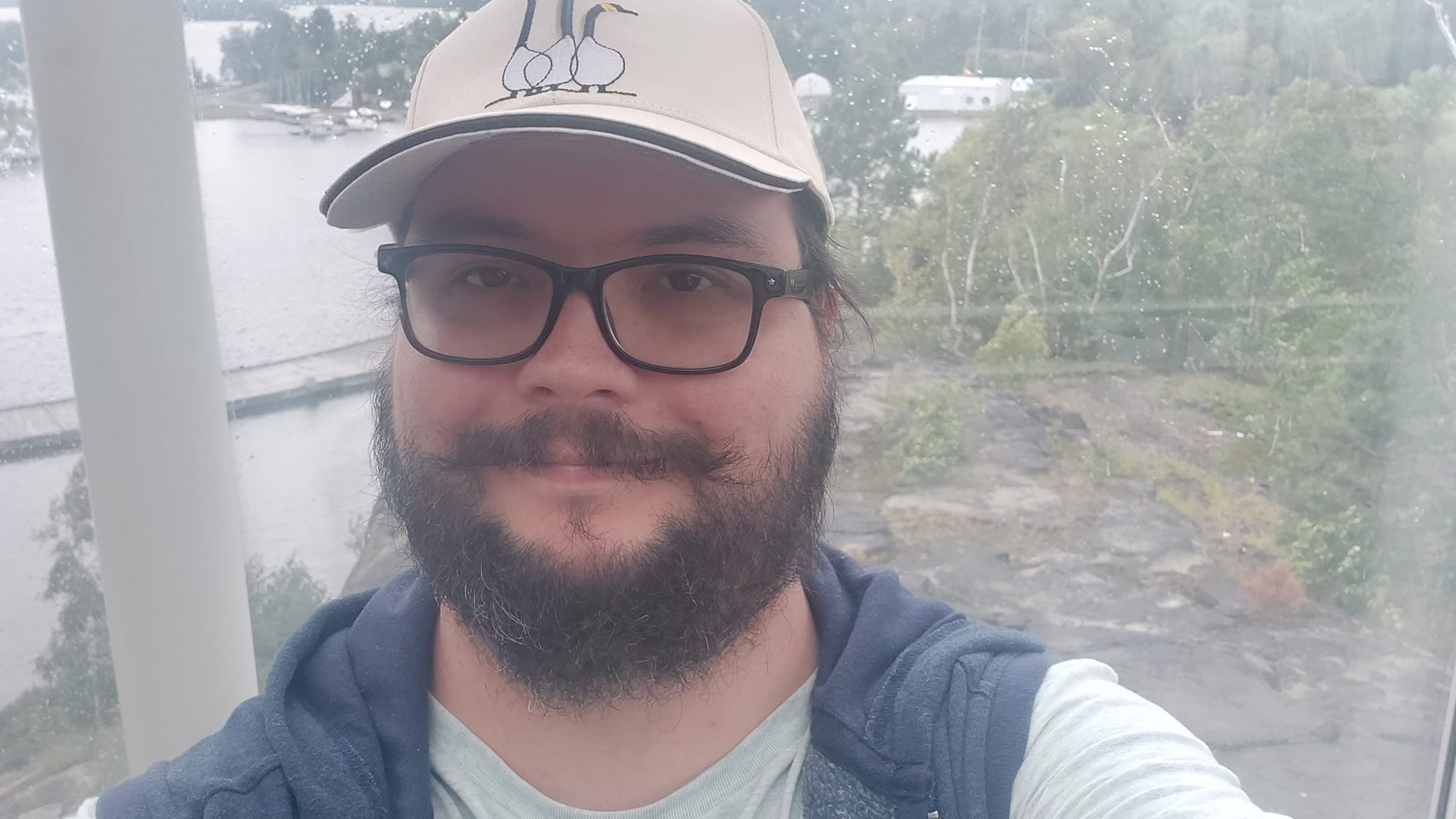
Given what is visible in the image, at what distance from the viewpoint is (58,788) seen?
50.7 inches

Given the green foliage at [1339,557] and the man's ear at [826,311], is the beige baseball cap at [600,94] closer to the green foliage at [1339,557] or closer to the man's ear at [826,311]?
the man's ear at [826,311]

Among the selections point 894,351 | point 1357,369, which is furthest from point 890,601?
point 1357,369

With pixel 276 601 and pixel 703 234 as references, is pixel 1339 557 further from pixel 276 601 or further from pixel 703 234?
pixel 276 601

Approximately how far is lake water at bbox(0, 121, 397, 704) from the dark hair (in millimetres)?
302

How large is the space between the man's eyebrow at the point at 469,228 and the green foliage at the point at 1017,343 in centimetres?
77

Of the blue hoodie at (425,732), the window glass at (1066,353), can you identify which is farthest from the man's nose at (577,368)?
the window glass at (1066,353)

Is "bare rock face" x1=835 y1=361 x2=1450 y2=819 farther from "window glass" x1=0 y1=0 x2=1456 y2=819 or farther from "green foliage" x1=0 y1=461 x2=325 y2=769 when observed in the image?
"green foliage" x1=0 y1=461 x2=325 y2=769

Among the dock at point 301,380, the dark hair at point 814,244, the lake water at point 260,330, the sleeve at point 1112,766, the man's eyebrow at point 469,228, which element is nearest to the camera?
the sleeve at point 1112,766

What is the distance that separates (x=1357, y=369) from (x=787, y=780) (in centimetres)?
111

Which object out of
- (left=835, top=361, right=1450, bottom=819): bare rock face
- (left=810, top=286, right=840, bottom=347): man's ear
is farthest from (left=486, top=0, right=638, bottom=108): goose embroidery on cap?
(left=835, top=361, right=1450, bottom=819): bare rock face

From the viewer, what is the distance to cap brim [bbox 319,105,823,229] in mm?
771

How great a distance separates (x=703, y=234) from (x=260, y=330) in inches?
32.3

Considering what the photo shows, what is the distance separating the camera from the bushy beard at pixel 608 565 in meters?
0.82

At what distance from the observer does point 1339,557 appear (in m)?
1.41
